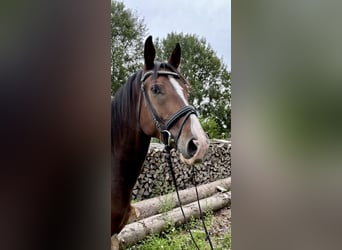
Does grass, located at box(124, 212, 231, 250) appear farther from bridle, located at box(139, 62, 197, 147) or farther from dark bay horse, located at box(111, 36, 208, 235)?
bridle, located at box(139, 62, 197, 147)

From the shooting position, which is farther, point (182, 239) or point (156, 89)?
point (182, 239)

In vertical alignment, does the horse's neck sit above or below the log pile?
above

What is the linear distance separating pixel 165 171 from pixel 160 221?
22cm

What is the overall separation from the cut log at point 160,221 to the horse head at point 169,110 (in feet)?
0.65

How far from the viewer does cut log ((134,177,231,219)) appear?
53.7 inches

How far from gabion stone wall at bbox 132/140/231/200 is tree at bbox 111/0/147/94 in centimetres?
32

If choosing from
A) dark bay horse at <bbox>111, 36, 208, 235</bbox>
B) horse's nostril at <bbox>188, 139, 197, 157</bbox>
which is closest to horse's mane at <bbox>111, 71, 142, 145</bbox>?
dark bay horse at <bbox>111, 36, 208, 235</bbox>

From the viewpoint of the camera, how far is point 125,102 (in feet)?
4.35

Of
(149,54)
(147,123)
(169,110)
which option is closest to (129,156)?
(147,123)

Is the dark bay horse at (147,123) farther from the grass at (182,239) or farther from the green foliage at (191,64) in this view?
the grass at (182,239)

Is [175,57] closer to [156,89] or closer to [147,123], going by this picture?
[156,89]
